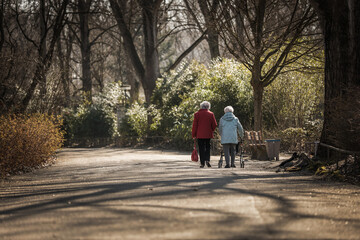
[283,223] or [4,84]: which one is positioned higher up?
[4,84]

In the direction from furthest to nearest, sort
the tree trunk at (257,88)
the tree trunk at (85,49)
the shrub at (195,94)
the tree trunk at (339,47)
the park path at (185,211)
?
1. the tree trunk at (85,49)
2. the shrub at (195,94)
3. the tree trunk at (257,88)
4. the tree trunk at (339,47)
5. the park path at (185,211)

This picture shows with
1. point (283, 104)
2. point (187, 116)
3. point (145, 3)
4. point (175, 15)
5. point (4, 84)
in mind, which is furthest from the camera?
point (175, 15)

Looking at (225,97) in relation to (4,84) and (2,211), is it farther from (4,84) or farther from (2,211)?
(2,211)

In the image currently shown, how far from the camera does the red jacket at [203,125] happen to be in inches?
560

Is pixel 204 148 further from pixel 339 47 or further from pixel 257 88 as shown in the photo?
pixel 257 88

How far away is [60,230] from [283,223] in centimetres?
240

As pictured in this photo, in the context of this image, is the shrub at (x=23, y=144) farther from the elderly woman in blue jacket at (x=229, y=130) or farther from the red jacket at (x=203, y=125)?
the elderly woman in blue jacket at (x=229, y=130)

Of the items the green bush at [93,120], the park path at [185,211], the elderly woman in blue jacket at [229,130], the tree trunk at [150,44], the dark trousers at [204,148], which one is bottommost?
the park path at [185,211]

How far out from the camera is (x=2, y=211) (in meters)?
7.22

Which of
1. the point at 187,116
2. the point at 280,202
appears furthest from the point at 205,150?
the point at 187,116

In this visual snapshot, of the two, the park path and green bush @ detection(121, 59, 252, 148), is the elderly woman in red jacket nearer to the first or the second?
the park path

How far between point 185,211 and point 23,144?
33.2 feet

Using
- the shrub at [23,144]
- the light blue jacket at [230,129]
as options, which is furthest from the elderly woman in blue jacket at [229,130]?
the shrub at [23,144]

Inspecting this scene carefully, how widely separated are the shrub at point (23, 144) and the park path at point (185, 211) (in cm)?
410
